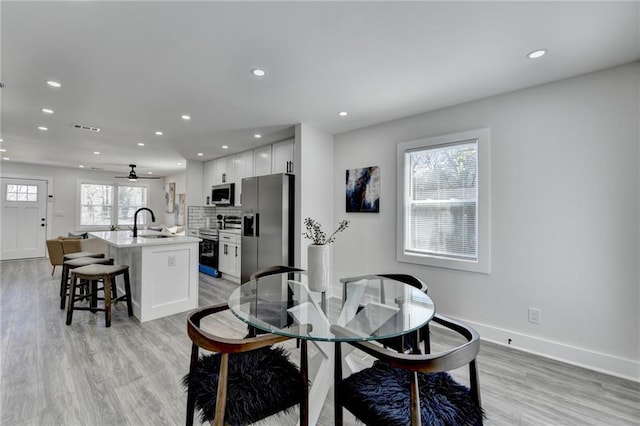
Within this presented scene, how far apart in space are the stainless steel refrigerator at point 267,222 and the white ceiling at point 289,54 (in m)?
0.97

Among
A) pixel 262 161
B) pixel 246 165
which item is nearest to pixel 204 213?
pixel 246 165

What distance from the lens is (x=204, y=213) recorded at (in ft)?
21.3

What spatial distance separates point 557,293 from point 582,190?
3.00 ft

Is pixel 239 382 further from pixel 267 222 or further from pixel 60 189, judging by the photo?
pixel 60 189

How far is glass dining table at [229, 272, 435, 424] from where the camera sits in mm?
1317

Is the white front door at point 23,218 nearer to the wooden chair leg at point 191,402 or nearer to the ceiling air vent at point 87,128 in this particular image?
the ceiling air vent at point 87,128

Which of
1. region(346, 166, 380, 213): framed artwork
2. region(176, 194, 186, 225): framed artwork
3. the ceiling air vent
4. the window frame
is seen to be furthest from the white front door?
region(346, 166, 380, 213): framed artwork

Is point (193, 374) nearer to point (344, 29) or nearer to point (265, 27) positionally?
point (265, 27)

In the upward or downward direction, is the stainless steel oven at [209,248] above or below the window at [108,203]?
below

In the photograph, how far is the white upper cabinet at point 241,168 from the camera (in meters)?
5.22

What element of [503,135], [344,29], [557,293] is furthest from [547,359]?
[344,29]

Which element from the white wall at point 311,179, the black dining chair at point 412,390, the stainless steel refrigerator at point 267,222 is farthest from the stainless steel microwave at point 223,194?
the black dining chair at point 412,390

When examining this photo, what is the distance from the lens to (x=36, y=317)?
10.6 feet

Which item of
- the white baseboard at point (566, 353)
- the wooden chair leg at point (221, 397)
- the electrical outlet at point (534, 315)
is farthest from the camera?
the electrical outlet at point (534, 315)
